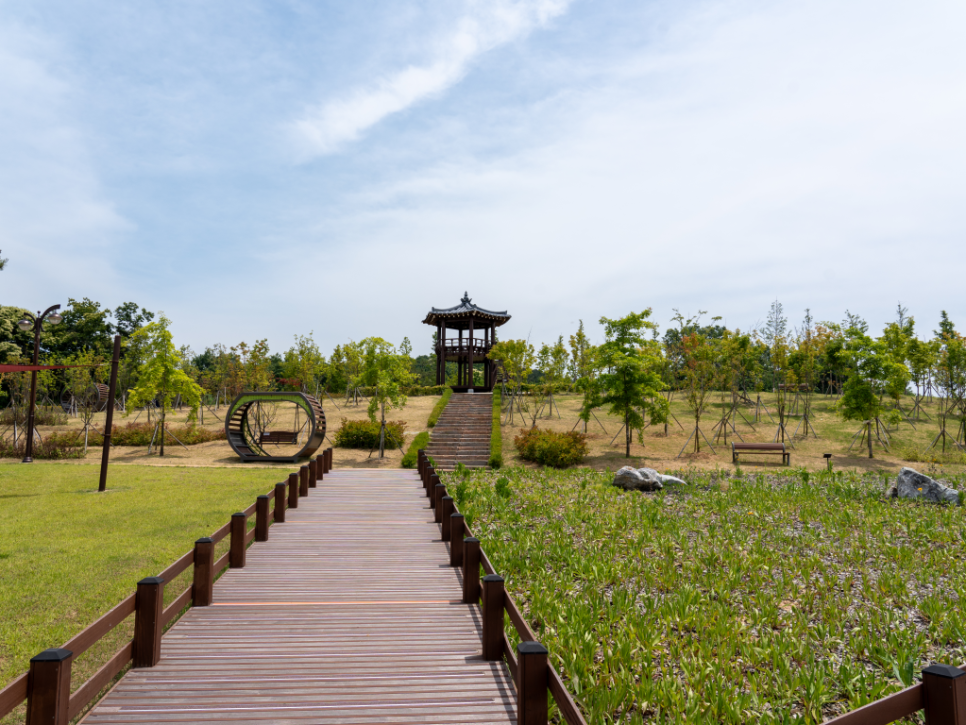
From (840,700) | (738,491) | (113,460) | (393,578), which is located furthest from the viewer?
(113,460)

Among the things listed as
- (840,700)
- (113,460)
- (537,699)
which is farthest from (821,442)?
(113,460)

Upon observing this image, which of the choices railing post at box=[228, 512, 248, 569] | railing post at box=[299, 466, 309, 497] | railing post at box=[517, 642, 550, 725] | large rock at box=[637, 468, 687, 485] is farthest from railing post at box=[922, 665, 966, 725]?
large rock at box=[637, 468, 687, 485]

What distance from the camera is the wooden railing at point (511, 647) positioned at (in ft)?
9.55

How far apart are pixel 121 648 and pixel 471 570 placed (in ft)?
9.87

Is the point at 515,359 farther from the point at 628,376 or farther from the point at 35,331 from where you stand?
the point at 35,331

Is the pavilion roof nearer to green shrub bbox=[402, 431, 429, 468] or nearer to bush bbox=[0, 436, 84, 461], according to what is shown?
green shrub bbox=[402, 431, 429, 468]

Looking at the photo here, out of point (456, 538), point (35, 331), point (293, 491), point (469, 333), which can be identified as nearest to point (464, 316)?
point (469, 333)

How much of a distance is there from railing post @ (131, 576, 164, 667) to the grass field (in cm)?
89

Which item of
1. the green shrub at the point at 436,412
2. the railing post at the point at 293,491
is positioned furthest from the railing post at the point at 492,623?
the green shrub at the point at 436,412

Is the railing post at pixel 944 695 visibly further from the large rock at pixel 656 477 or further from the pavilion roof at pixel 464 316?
the pavilion roof at pixel 464 316

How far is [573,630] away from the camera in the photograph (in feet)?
15.5

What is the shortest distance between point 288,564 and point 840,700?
226 inches

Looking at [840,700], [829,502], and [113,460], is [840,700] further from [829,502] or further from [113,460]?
[113,460]

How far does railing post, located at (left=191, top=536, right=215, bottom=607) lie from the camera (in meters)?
5.01
